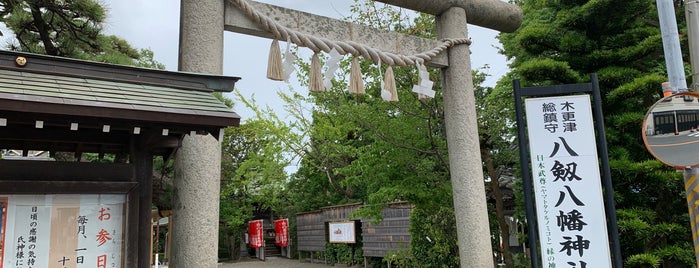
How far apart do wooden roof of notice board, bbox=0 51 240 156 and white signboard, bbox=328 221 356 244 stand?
1206 cm

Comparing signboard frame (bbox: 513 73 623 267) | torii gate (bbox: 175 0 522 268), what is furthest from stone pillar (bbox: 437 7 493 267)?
signboard frame (bbox: 513 73 623 267)

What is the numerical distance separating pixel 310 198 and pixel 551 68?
53.0 feet

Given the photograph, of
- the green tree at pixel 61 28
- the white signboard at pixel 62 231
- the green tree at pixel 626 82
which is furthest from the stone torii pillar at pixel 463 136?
the green tree at pixel 61 28

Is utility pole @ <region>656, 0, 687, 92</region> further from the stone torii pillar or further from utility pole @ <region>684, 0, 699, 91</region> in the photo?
the stone torii pillar

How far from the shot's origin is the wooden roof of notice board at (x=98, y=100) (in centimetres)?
284

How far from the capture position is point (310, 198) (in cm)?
2145

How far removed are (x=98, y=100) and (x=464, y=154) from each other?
12.7 feet

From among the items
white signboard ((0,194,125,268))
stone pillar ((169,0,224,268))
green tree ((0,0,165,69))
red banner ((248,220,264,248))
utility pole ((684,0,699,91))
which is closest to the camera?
white signboard ((0,194,125,268))

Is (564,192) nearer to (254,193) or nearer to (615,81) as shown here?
(615,81)

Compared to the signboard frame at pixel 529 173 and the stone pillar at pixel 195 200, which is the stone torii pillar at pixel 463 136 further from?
the stone pillar at pixel 195 200

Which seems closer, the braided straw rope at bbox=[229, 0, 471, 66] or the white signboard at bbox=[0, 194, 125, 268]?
the white signboard at bbox=[0, 194, 125, 268]

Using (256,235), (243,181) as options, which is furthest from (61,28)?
(256,235)

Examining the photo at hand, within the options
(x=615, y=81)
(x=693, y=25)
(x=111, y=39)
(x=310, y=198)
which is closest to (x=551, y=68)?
(x=615, y=81)

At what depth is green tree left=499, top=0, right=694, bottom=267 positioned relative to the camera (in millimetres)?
6016
